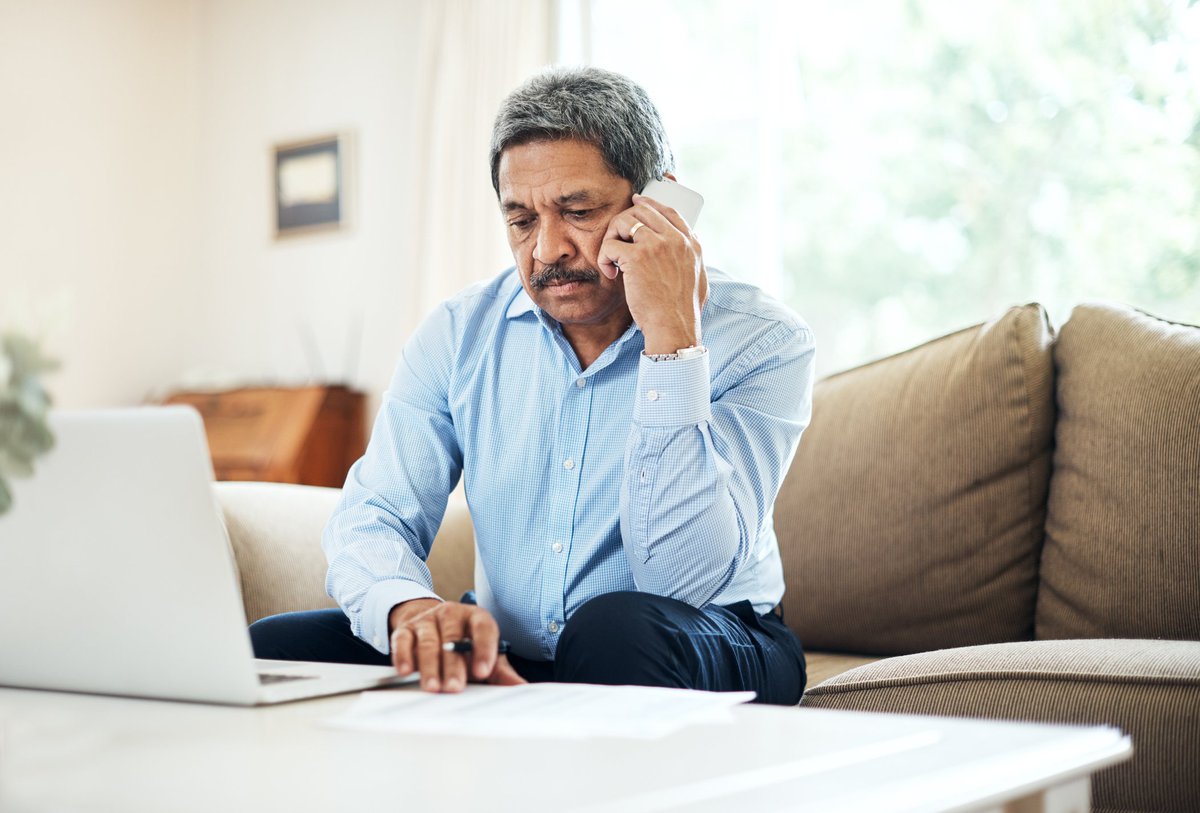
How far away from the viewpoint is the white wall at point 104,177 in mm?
4449

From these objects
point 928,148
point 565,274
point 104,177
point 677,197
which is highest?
point 104,177

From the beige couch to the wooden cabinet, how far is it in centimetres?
200

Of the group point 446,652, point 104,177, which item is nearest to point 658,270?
point 446,652

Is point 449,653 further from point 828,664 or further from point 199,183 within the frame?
point 199,183

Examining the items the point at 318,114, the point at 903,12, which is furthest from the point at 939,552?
the point at 318,114

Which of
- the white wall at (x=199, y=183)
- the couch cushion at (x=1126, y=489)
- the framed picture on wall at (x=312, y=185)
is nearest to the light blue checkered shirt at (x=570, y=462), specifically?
the couch cushion at (x=1126, y=489)

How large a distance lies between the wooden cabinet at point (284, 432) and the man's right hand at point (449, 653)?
2.94 meters

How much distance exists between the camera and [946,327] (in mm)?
3381

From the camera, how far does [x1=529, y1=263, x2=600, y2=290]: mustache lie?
1548 mm

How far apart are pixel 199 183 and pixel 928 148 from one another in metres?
3.20

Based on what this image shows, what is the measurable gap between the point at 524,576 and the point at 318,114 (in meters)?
3.57

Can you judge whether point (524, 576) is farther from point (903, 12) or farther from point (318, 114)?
point (318, 114)

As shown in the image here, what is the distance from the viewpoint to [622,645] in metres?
1.16

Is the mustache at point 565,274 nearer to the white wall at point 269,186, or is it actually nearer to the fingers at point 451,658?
the fingers at point 451,658
